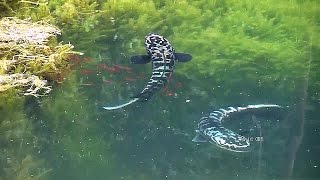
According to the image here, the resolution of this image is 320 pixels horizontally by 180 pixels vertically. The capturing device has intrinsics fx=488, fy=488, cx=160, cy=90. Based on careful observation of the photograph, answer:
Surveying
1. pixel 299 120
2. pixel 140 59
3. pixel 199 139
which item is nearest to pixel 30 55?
pixel 140 59

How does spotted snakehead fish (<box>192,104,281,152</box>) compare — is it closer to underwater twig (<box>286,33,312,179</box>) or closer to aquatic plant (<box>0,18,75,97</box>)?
underwater twig (<box>286,33,312,179</box>)

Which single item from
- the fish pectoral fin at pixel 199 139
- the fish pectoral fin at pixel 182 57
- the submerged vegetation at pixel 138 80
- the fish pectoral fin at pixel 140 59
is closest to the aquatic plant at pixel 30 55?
the submerged vegetation at pixel 138 80

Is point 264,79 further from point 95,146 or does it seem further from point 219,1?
point 95,146

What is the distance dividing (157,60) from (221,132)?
1.03 ft

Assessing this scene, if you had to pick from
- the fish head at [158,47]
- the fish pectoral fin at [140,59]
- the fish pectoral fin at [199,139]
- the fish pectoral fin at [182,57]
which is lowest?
the fish pectoral fin at [199,139]

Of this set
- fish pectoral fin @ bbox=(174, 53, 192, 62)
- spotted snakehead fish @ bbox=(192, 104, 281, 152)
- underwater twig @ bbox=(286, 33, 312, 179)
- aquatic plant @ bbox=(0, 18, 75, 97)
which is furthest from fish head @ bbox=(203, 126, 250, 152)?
aquatic plant @ bbox=(0, 18, 75, 97)

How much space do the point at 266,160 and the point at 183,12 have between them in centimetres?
56

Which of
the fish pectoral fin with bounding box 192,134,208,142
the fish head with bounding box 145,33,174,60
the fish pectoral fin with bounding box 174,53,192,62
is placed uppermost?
the fish head with bounding box 145,33,174,60

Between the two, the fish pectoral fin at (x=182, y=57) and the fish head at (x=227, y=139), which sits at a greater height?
the fish pectoral fin at (x=182, y=57)

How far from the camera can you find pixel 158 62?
59.4 inches

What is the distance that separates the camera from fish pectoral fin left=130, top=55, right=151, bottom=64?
4.99ft

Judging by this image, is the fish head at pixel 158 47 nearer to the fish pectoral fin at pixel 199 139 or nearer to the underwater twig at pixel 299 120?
the fish pectoral fin at pixel 199 139

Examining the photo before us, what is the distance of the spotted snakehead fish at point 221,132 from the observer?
1.34 m

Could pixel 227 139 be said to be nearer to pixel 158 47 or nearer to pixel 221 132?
pixel 221 132
